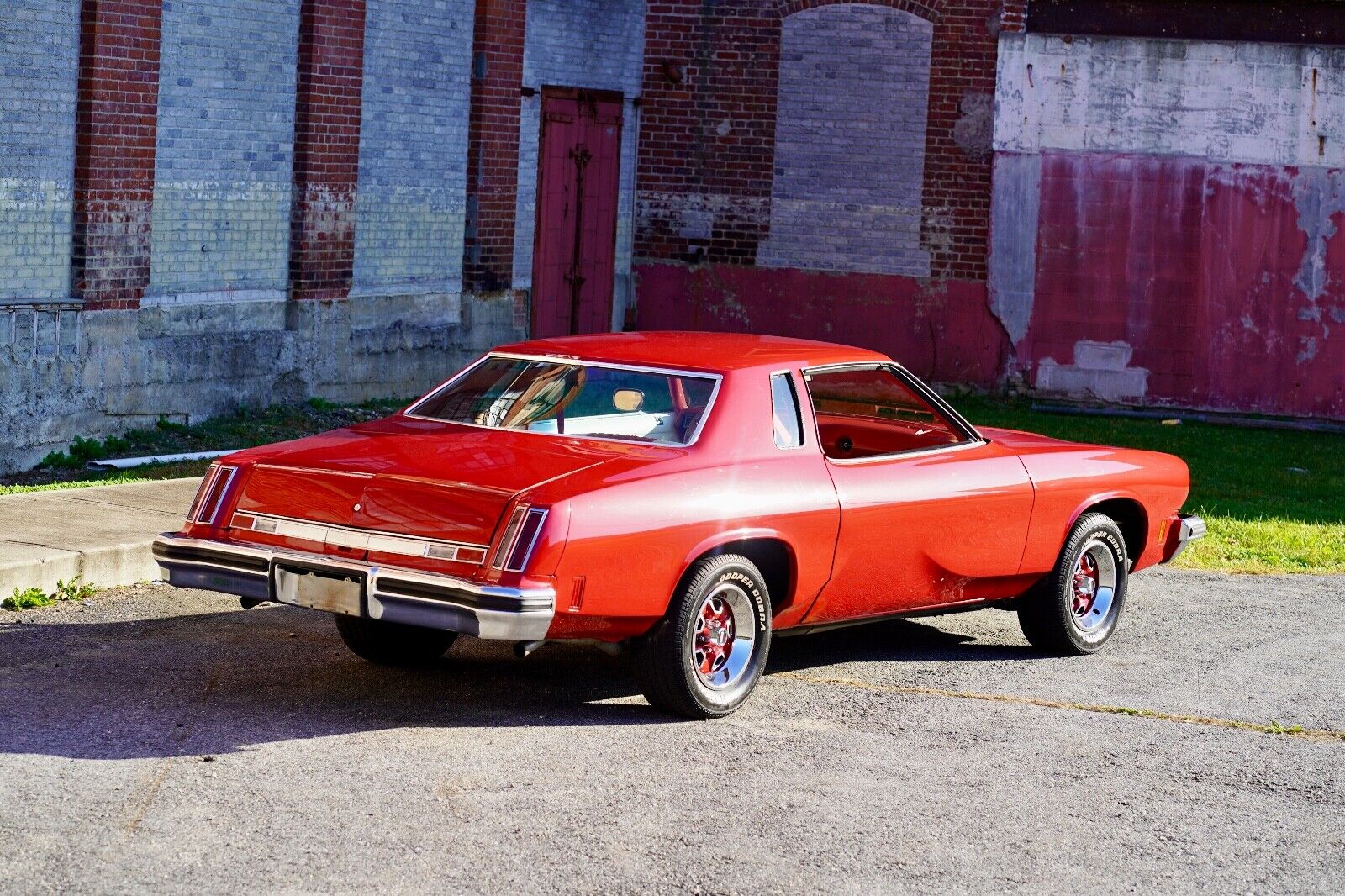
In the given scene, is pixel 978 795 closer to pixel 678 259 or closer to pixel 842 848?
pixel 842 848

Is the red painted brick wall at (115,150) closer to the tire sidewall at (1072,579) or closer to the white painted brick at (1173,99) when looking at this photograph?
the tire sidewall at (1072,579)

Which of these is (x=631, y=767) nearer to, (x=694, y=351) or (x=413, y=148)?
→ (x=694, y=351)

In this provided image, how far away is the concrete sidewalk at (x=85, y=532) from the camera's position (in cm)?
855

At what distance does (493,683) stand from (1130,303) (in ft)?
41.5

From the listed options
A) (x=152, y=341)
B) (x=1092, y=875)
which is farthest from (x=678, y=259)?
(x=1092, y=875)

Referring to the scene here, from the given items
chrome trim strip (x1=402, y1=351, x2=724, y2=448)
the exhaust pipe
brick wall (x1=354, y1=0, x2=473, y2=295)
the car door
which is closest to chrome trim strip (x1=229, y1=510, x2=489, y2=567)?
the exhaust pipe

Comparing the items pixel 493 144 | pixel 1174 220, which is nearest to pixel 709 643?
pixel 493 144

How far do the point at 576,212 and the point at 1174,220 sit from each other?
6002 mm

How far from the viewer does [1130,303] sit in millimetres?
18734

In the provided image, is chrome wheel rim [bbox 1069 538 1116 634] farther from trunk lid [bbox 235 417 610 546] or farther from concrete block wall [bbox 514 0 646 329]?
concrete block wall [bbox 514 0 646 329]

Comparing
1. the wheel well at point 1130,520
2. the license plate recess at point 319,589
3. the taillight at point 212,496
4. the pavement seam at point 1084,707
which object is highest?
the taillight at point 212,496

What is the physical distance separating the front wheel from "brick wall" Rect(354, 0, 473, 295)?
9.55 meters

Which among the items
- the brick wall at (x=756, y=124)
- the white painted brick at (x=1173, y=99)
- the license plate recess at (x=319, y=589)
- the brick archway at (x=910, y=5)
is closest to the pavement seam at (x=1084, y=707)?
the license plate recess at (x=319, y=589)

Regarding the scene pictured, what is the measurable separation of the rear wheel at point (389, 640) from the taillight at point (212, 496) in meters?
0.87
